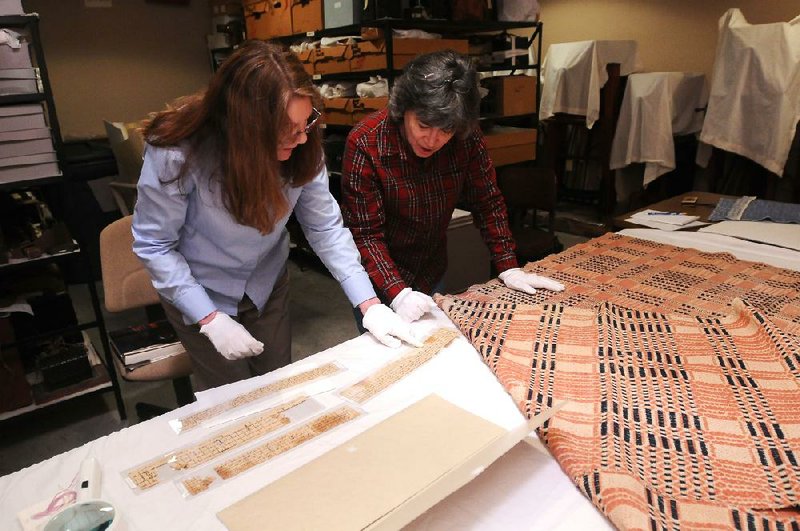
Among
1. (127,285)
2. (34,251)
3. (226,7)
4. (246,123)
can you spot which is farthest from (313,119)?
(226,7)

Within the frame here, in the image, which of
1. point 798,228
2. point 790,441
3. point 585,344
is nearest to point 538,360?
point 585,344

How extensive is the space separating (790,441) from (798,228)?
5.16 ft

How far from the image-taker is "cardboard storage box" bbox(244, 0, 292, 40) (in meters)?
3.72

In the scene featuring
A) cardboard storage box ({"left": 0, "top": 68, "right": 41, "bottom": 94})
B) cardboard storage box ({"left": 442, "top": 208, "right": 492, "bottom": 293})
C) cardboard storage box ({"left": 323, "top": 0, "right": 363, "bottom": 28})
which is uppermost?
cardboard storage box ({"left": 323, "top": 0, "right": 363, "bottom": 28})

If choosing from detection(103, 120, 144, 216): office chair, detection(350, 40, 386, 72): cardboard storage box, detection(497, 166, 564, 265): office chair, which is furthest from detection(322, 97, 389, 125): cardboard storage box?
detection(103, 120, 144, 216): office chair

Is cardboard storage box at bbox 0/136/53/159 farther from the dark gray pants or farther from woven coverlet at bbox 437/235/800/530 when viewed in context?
woven coverlet at bbox 437/235/800/530

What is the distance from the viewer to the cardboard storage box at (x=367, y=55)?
299 centimetres

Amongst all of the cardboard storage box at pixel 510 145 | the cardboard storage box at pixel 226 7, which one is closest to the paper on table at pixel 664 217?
the cardboard storage box at pixel 510 145

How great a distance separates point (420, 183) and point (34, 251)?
1.49 metres

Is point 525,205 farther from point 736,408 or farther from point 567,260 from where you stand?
point 736,408

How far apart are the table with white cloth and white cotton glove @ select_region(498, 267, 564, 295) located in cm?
42

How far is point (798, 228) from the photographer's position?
2129mm

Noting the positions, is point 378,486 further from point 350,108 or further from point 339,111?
point 339,111

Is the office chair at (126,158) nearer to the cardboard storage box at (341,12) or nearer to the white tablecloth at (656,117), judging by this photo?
the cardboard storage box at (341,12)
